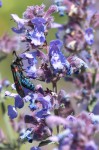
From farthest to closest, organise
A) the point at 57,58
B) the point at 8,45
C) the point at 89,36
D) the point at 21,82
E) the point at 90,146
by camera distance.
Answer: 1. the point at 8,45
2. the point at 89,36
3. the point at 21,82
4. the point at 57,58
5. the point at 90,146

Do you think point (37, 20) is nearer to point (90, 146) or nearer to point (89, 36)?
point (90, 146)

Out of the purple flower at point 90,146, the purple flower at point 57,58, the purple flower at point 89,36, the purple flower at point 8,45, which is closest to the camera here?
the purple flower at point 90,146

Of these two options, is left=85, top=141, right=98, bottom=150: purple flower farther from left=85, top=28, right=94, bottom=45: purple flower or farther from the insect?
left=85, top=28, right=94, bottom=45: purple flower

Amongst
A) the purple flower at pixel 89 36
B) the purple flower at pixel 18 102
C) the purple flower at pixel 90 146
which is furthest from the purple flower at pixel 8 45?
the purple flower at pixel 90 146

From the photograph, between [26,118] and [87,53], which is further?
[87,53]

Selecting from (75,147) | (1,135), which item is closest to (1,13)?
(1,135)

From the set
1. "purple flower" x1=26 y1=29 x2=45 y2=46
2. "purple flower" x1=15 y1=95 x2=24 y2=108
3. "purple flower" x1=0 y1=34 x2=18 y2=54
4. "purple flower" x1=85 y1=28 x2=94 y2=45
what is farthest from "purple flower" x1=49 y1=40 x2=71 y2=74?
"purple flower" x1=0 y1=34 x2=18 y2=54

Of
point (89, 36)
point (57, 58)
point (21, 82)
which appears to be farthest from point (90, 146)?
point (89, 36)

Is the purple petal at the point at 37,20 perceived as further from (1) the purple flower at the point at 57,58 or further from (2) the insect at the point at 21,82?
(2) the insect at the point at 21,82

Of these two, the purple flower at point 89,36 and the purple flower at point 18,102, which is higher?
the purple flower at point 89,36

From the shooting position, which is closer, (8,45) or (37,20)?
(37,20)

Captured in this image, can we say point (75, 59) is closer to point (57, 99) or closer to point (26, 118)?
point (57, 99)
